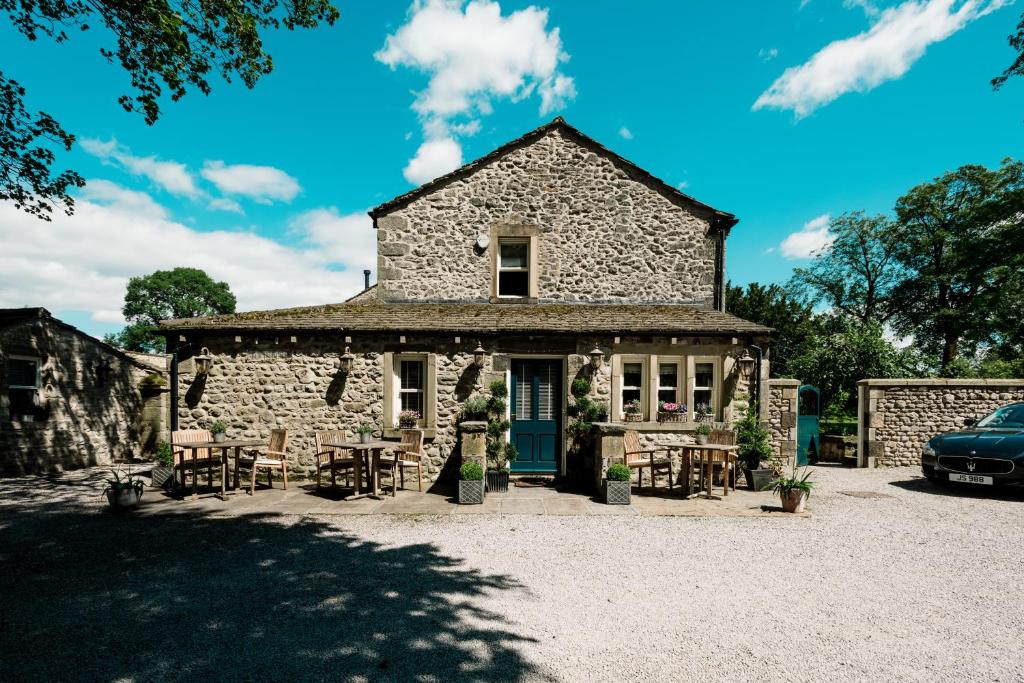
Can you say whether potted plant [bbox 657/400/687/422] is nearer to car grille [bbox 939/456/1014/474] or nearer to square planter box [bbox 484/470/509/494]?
square planter box [bbox 484/470/509/494]

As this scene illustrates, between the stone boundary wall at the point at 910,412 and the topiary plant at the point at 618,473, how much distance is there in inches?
→ 318

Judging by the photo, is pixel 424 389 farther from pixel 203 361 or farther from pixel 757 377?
pixel 757 377

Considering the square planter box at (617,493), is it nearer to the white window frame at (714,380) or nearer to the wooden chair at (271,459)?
the white window frame at (714,380)

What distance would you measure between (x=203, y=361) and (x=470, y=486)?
5979mm

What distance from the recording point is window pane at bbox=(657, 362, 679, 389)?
9.31 meters

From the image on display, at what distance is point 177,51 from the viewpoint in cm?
771

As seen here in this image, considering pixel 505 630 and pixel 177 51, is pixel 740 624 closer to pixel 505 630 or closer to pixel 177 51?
pixel 505 630

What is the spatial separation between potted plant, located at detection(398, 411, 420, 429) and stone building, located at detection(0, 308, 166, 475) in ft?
Result: 29.9

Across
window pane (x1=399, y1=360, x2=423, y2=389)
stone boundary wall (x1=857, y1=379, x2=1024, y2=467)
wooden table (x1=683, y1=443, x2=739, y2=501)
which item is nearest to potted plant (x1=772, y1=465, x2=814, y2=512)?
wooden table (x1=683, y1=443, x2=739, y2=501)

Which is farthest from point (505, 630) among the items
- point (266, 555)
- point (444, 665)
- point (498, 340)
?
point (498, 340)

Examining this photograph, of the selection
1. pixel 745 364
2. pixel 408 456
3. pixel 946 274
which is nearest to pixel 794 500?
pixel 745 364

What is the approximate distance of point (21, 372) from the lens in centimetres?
1052

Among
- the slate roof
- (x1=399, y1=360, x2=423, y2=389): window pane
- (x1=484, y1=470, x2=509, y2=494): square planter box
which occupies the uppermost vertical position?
the slate roof

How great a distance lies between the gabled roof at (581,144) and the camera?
35.8ft
